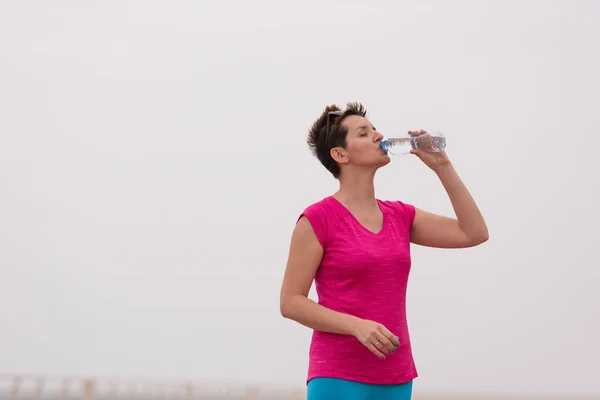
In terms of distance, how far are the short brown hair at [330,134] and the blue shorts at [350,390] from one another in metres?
0.66

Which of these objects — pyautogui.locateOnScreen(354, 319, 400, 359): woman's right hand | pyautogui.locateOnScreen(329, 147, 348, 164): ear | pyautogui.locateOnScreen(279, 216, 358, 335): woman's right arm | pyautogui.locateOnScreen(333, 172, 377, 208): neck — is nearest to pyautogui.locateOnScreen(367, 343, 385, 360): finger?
pyautogui.locateOnScreen(354, 319, 400, 359): woman's right hand

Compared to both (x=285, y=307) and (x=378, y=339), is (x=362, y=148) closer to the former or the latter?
(x=285, y=307)

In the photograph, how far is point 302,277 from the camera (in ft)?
6.32

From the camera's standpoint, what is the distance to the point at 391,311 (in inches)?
75.7

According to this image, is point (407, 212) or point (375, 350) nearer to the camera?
point (375, 350)

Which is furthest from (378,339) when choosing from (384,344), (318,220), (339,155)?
(339,155)

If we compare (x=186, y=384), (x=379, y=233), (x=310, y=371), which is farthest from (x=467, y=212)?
(x=186, y=384)

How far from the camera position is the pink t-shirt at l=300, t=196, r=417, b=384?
188cm

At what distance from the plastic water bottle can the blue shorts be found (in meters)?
0.70

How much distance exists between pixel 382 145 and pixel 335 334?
23.4 inches

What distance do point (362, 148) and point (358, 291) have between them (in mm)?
454

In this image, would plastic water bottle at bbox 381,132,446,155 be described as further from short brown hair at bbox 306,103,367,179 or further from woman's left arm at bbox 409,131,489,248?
short brown hair at bbox 306,103,367,179

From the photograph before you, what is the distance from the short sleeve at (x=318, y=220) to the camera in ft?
6.41

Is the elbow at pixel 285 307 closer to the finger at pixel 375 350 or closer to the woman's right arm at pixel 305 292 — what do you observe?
the woman's right arm at pixel 305 292
